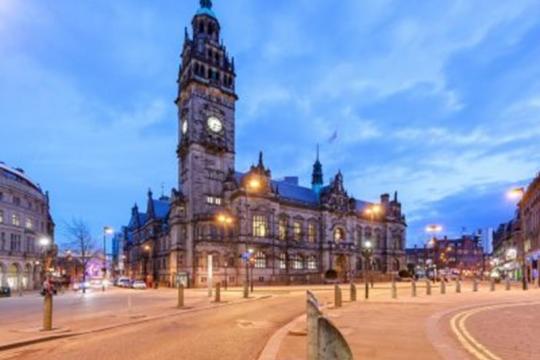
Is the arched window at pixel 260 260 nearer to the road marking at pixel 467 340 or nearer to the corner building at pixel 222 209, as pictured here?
the corner building at pixel 222 209

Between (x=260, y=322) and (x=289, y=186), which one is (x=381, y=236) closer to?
(x=289, y=186)

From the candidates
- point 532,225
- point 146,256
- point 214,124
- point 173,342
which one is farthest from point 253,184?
point 173,342

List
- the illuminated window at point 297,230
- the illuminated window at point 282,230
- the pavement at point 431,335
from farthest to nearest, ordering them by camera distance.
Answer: the illuminated window at point 297,230 < the illuminated window at point 282,230 < the pavement at point 431,335

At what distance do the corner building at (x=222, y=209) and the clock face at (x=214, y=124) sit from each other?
15 cm

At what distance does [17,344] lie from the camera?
12398 mm

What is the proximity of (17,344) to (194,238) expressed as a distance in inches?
2174

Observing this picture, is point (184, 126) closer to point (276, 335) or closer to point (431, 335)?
point (276, 335)

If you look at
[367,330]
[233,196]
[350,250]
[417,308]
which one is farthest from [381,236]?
[367,330]

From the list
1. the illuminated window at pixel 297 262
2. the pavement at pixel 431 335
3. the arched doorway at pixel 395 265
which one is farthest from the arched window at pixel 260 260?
the pavement at pixel 431 335

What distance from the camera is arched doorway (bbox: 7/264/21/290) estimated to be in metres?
63.9

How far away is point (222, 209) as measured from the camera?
69.6 meters

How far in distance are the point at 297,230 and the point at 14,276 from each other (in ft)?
141

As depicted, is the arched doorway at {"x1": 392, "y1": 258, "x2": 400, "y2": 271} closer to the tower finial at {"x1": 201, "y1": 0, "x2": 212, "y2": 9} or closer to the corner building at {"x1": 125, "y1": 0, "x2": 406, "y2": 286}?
the corner building at {"x1": 125, "y1": 0, "x2": 406, "y2": 286}

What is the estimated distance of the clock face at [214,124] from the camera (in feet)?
236
